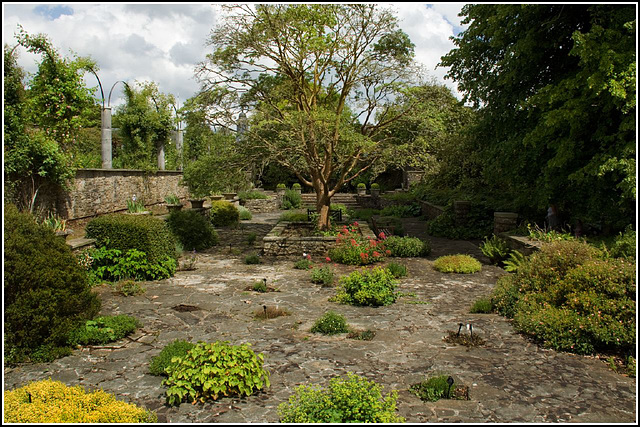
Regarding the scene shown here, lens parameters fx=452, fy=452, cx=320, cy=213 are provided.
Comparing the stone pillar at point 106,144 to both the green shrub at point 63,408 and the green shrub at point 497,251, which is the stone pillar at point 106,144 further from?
the green shrub at point 63,408

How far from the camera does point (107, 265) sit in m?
Answer: 9.68

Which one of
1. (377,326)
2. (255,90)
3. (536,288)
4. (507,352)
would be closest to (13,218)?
(377,326)

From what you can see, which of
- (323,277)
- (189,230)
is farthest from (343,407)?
(189,230)

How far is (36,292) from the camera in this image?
5637 millimetres

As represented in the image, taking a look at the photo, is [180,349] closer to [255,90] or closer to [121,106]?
[255,90]

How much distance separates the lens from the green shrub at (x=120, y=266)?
9.52 meters

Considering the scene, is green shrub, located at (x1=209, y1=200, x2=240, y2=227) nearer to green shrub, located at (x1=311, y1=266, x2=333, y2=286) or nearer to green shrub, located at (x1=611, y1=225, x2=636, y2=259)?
green shrub, located at (x1=311, y1=266, x2=333, y2=286)

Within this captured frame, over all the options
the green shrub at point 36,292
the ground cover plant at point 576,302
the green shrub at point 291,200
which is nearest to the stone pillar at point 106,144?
the green shrub at point 36,292

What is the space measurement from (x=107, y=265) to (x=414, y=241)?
8.07m

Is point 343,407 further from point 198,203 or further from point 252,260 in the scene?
point 198,203

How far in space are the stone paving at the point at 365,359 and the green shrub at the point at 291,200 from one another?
19307 mm

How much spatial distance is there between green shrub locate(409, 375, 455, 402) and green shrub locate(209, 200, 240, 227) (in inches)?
631

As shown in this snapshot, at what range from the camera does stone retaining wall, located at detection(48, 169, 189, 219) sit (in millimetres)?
13242

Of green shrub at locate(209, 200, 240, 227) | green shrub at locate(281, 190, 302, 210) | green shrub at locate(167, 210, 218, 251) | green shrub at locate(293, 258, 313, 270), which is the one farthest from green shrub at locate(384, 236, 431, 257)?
green shrub at locate(281, 190, 302, 210)
